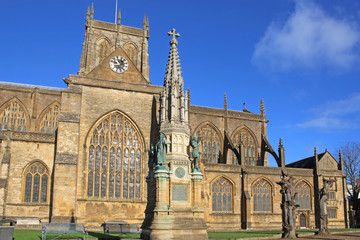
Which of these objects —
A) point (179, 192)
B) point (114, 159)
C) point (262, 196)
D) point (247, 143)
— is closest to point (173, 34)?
point (179, 192)

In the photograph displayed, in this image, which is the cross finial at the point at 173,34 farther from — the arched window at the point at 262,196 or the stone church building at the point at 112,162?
the arched window at the point at 262,196

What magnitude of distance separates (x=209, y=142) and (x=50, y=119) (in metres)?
17.6

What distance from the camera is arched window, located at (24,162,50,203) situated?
3025cm

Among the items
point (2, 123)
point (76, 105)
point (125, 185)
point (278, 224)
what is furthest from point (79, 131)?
point (278, 224)

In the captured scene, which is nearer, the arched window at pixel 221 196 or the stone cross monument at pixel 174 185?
the stone cross monument at pixel 174 185

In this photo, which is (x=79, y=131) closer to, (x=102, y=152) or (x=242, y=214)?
(x=102, y=152)

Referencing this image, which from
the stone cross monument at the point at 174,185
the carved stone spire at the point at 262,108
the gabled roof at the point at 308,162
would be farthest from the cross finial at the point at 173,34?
the carved stone spire at the point at 262,108

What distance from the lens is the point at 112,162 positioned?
110 feet

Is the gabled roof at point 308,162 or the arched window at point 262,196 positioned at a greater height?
the gabled roof at point 308,162

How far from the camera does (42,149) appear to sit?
31.2 m

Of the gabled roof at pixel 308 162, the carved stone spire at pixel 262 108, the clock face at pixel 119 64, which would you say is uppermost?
the clock face at pixel 119 64

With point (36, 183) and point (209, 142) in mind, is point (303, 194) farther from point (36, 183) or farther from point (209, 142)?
point (36, 183)

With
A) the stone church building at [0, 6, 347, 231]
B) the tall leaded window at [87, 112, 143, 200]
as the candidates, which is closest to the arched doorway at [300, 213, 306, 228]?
the stone church building at [0, 6, 347, 231]

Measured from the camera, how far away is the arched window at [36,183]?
1191 inches
